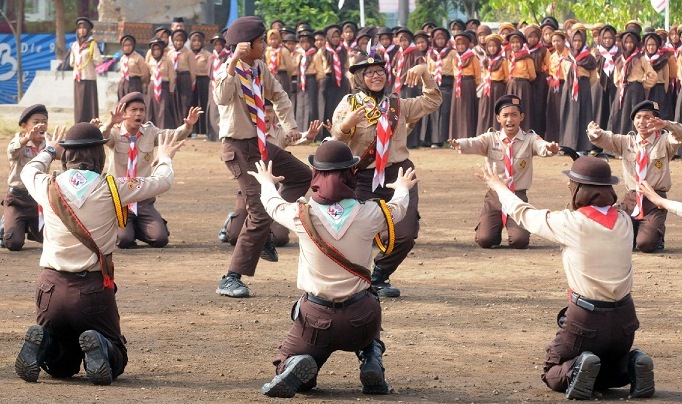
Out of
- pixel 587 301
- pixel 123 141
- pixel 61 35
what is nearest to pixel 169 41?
pixel 61 35

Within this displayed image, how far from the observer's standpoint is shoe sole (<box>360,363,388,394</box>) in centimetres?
755

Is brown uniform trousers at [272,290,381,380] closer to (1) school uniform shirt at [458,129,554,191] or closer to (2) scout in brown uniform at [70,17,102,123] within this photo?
(1) school uniform shirt at [458,129,554,191]

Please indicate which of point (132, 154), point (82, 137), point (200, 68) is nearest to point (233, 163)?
point (132, 154)

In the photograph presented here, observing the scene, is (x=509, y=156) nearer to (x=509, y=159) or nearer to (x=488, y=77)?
(x=509, y=159)

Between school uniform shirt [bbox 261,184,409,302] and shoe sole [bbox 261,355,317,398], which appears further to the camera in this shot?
school uniform shirt [bbox 261,184,409,302]

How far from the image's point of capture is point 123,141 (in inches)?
529

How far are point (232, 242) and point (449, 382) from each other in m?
5.64

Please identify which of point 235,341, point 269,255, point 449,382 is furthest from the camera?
point 269,255

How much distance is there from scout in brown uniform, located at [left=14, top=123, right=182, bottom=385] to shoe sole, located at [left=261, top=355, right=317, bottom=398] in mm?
934

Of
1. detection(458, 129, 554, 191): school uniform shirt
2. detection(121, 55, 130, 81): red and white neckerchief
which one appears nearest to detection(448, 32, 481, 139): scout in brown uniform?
detection(121, 55, 130, 81): red and white neckerchief

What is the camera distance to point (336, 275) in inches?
302

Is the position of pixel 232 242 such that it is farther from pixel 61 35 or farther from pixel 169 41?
pixel 61 35

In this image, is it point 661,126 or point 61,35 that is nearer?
point 661,126

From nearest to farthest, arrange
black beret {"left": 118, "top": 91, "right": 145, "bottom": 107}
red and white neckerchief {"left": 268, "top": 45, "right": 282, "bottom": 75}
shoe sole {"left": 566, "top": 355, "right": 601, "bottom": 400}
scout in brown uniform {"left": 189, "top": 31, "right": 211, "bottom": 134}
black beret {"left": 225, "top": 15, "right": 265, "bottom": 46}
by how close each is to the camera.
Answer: shoe sole {"left": 566, "top": 355, "right": 601, "bottom": 400}
black beret {"left": 225, "top": 15, "right": 265, "bottom": 46}
black beret {"left": 118, "top": 91, "right": 145, "bottom": 107}
red and white neckerchief {"left": 268, "top": 45, "right": 282, "bottom": 75}
scout in brown uniform {"left": 189, "top": 31, "right": 211, "bottom": 134}
